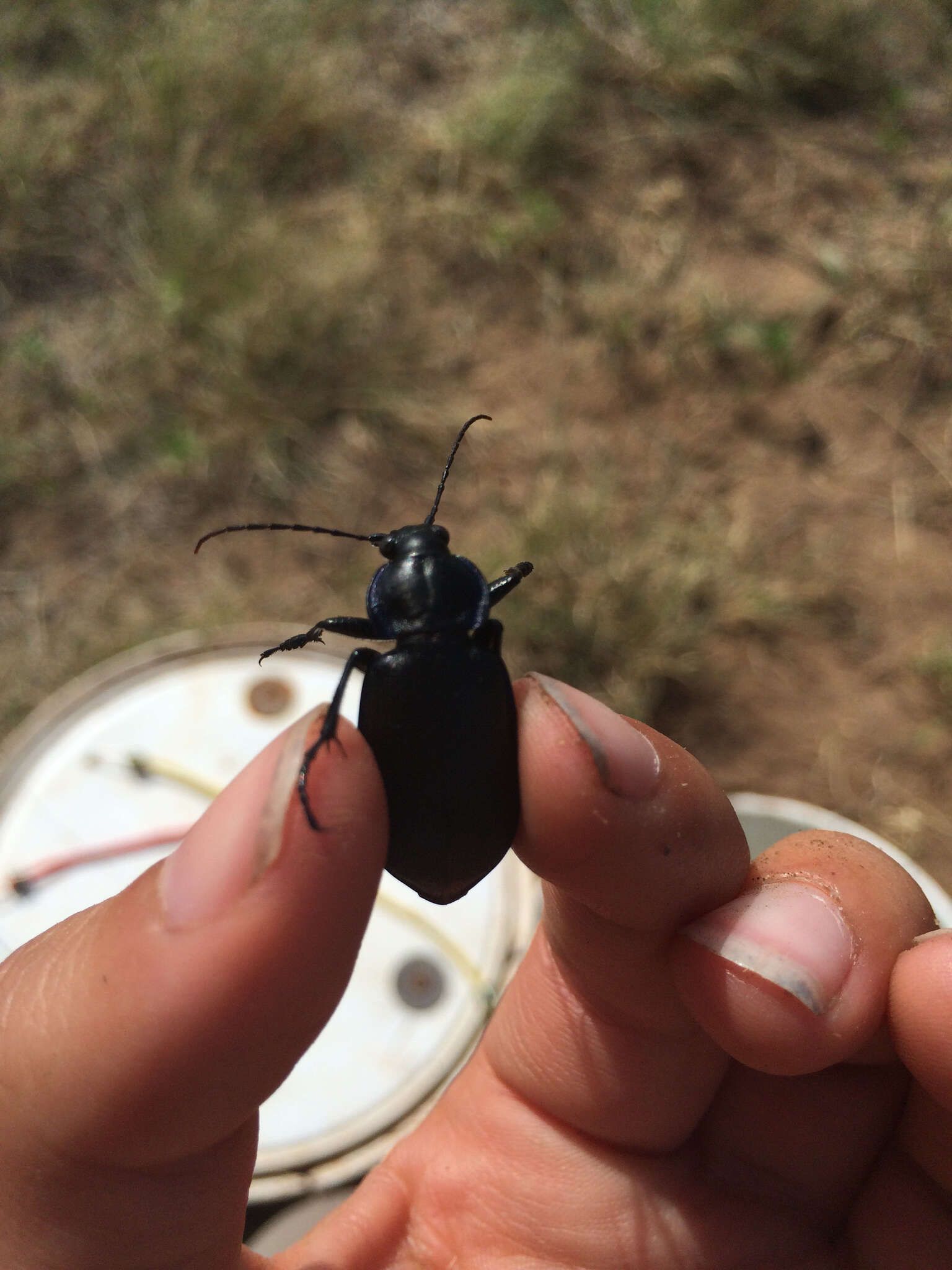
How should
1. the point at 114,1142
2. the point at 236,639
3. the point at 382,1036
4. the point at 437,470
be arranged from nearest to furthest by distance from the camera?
the point at 114,1142 → the point at 382,1036 → the point at 236,639 → the point at 437,470

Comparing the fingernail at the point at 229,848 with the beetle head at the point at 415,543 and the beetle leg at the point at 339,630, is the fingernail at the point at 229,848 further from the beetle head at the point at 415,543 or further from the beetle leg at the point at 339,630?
the beetle head at the point at 415,543

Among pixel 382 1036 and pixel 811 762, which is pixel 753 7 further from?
pixel 382 1036

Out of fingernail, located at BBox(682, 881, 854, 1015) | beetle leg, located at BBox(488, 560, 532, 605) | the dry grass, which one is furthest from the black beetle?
the dry grass

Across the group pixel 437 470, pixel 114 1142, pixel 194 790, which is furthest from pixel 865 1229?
pixel 437 470

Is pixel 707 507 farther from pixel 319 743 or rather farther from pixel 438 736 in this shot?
pixel 319 743

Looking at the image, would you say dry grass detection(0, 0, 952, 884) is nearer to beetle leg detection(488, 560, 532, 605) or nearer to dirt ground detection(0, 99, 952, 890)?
dirt ground detection(0, 99, 952, 890)

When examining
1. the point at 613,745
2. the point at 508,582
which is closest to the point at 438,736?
the point at 613,745

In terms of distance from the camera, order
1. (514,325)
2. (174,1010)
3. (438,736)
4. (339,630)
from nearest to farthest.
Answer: (174,1010) < (438,736) < (339,630) < (514,325)
